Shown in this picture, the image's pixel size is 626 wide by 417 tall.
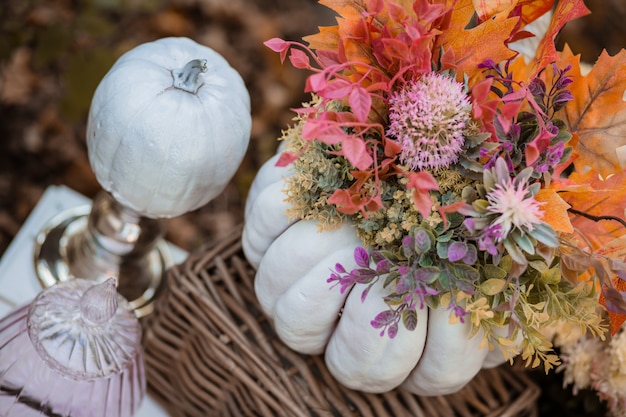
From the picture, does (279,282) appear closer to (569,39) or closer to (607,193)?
(607,193)

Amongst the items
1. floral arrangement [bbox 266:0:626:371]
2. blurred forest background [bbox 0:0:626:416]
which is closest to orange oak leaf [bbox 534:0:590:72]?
floral arrangement [bbox 266:0:626:371]

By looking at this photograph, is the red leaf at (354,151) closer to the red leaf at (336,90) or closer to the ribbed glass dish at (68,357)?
the red leaf at (336,90)

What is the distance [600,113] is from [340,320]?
285 mm

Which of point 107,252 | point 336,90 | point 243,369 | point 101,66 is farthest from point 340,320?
point 101,66

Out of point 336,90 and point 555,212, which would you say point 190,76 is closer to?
point 336,90

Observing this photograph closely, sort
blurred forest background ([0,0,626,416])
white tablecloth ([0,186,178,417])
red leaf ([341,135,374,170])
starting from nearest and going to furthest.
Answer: red leaf ([341,135,374,170]) < white tablecloth ([0,186,178,417]) < blurred forest background ([0,0,626,416])

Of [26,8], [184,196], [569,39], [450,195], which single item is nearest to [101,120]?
[184,196]

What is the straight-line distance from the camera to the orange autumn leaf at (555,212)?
21.0 inches

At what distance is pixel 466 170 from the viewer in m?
0.57

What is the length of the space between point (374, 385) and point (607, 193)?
0.26 meters

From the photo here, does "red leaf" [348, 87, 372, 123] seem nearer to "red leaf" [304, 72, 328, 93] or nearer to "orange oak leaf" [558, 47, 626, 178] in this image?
"red leaf" [304, 72, 328, 93]

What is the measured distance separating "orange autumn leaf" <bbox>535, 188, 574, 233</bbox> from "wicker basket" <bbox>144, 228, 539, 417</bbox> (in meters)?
0.24

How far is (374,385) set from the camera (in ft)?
2.14

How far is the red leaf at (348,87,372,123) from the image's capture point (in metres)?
0.49
